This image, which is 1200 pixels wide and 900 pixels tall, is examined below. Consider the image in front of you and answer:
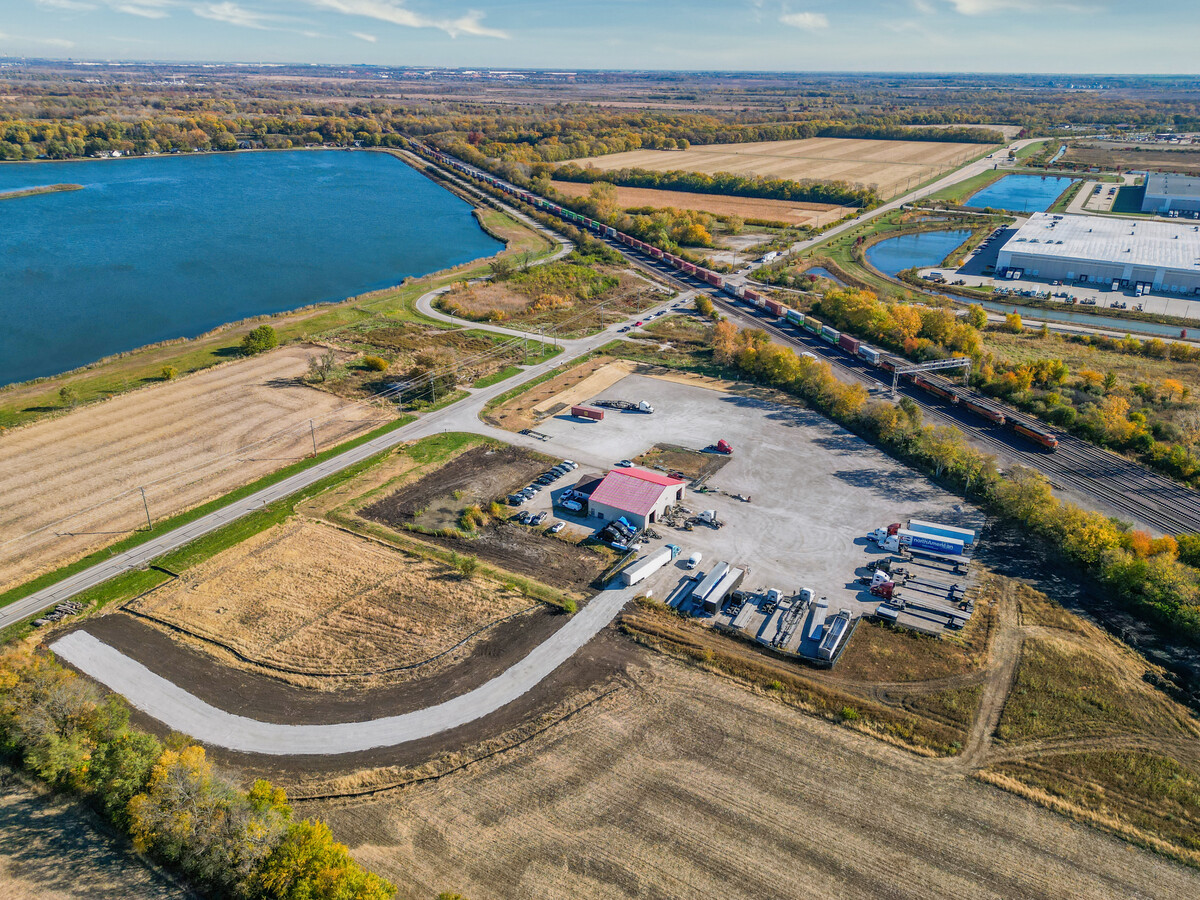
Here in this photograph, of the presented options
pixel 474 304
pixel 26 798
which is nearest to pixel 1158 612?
pixel 26 798

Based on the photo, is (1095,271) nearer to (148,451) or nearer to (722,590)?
(722,590)

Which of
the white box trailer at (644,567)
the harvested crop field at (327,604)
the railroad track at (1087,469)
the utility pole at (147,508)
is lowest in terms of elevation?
the harvested crop field at (327,604)

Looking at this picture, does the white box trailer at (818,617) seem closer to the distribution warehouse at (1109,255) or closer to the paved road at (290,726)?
the paved road at (290,726)

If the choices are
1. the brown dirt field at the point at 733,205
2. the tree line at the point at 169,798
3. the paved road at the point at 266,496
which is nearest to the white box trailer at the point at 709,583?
the tree line at the point at 169,798

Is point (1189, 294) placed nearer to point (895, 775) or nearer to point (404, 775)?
point (895, 775)

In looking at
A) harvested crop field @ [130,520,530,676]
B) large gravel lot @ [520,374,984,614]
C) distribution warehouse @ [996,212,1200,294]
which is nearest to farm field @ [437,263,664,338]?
large gravel lot @ [520,374,984,614]

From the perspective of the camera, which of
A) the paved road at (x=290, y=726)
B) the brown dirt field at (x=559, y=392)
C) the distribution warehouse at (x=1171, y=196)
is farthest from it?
the distribution warehouse at (x=1171, y=196)
